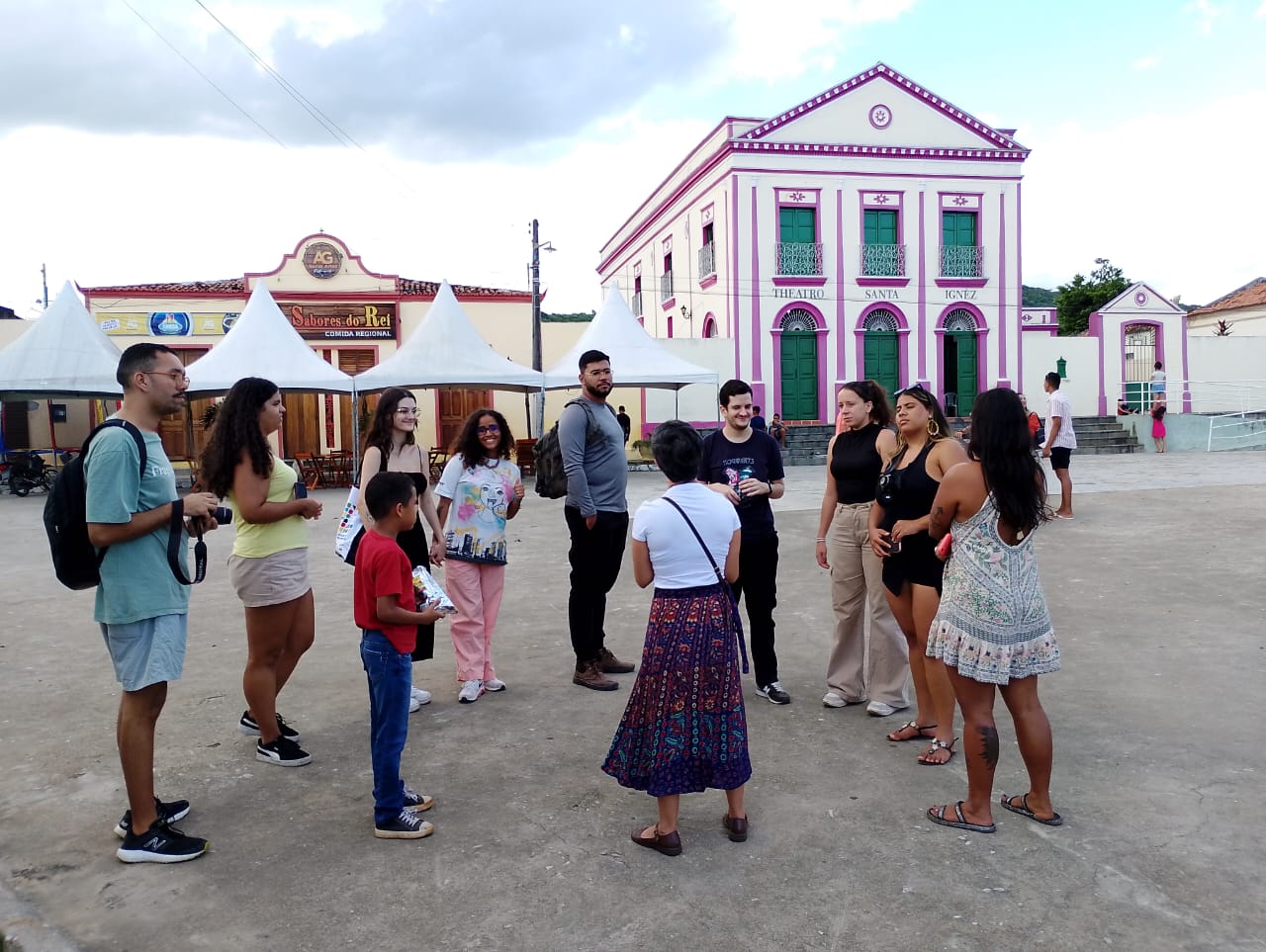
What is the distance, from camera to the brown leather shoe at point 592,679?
4.87 m

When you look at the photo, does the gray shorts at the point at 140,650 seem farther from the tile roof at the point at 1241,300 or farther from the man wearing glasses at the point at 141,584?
the tile roof at the point at 1241,300

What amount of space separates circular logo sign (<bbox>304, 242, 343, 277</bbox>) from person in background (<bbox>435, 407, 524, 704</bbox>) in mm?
20041

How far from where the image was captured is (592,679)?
4.92 m

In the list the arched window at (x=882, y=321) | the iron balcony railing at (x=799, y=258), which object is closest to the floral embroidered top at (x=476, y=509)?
the iron balcony railing at (x=799, y=258)

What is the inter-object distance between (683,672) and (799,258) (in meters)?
22.5

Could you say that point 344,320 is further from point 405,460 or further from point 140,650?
point 140,650

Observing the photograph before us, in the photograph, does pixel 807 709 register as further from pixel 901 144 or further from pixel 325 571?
pixel 901 144

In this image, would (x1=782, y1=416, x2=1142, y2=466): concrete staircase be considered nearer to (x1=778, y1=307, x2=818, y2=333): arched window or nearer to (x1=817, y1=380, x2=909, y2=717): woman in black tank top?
(x1=778, y1=307, x2=818, y2=333): arched window

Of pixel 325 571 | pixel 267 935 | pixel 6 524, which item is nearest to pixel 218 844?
pixel 267 935

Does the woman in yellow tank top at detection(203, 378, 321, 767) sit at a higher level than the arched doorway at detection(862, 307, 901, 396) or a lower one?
lower

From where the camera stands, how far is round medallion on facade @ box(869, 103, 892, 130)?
24.3 metres

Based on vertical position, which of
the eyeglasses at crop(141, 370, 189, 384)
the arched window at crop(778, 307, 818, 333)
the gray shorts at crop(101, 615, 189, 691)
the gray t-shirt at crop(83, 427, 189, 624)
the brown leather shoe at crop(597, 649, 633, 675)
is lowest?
the brown leather shoe at crop(597, 649, 633, 675)

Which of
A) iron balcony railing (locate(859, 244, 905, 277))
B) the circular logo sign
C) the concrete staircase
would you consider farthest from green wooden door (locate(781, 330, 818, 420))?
the circular logo sign

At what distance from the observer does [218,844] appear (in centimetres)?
322
